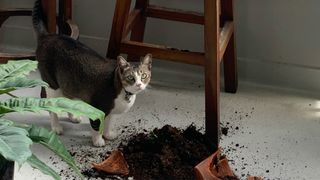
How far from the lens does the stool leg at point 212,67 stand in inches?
64.9

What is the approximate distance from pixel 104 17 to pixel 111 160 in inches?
33.8

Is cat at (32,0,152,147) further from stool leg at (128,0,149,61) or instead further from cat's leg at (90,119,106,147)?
stool leg at (128,0,149,61)

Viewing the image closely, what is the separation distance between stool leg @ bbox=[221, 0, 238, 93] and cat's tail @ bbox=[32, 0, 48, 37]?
624mm

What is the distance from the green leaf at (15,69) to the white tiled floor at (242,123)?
0.55 metres

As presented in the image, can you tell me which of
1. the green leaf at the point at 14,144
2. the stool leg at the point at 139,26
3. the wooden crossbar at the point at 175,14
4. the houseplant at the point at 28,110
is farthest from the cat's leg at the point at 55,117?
the green leaf at the point at 14,144

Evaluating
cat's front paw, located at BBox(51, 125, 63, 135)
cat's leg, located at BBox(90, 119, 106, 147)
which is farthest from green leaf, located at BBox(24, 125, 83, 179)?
cat's front paw, located at BBox(51, 125, 63, 135)

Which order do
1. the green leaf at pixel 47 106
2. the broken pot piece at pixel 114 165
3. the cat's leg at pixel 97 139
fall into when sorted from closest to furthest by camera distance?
the green leaf at pixel 47 106 < the broken pot piece at pixel 114 165 < the cat's leg at pixel 97 139

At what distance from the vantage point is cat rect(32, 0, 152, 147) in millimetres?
1661

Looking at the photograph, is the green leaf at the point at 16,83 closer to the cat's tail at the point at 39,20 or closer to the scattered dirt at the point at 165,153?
the scattered dirt at the point at 165,153

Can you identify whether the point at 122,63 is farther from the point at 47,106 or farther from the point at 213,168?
the point at 47,106

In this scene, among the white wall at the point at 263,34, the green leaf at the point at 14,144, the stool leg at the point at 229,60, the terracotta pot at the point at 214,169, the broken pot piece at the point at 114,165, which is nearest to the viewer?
the green leaf at the point at 14,144

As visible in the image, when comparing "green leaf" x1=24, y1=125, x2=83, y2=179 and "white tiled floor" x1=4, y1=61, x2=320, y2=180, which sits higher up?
"green leaf" x1=24, y1=125, x2=83, y2=179

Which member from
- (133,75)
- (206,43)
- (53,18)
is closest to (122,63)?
(133,75)

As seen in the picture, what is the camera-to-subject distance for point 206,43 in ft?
5.54
